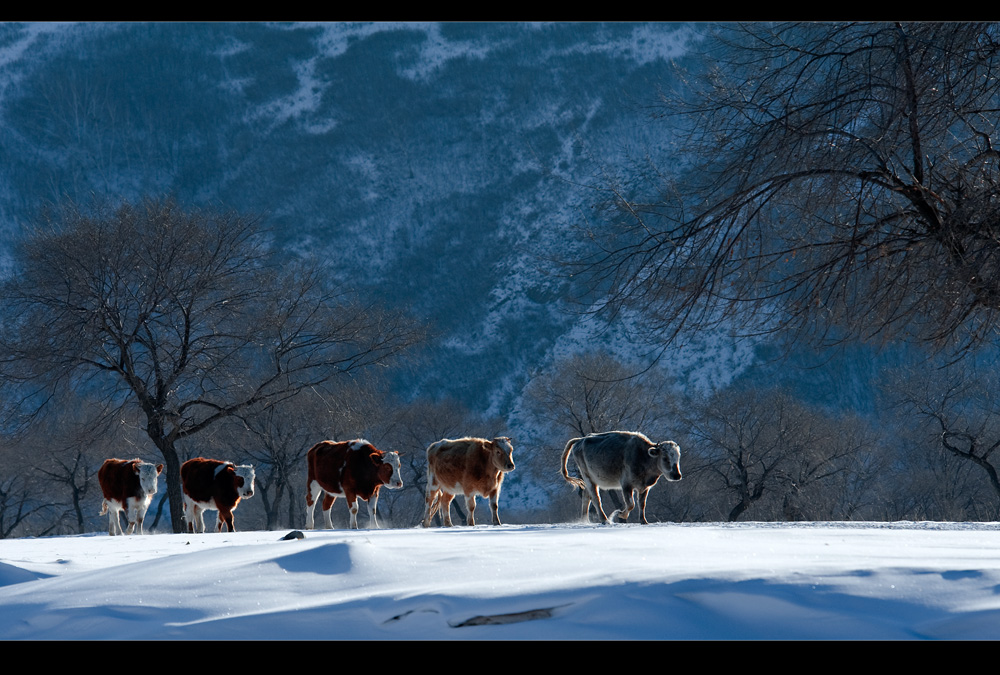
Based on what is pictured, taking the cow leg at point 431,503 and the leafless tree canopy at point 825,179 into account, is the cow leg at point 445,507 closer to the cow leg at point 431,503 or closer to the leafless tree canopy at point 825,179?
the cow leg at point 431,503

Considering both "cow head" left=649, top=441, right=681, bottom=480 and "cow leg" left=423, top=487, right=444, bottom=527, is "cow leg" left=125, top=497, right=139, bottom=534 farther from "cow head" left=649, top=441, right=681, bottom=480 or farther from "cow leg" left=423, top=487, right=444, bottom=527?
"cow head" left=649, top=441, right=681, bottom=480

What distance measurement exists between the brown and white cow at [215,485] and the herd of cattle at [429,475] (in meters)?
0.02

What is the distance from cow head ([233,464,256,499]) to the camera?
62.2 feet

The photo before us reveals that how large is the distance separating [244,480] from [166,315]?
7.99m

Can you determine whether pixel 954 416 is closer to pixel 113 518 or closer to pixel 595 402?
pixel 595 402

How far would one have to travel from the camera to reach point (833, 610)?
12.3 ft

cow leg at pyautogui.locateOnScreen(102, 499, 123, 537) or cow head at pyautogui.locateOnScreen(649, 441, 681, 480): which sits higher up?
cow head at pyautogui.locateOnScreen(649, 441, 681, 480)

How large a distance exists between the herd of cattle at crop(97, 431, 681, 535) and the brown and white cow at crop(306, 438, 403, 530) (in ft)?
0.07

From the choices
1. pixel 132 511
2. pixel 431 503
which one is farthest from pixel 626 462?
pixel 132 511

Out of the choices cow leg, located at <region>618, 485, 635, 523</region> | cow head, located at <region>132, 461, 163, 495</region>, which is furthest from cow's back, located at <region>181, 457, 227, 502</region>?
cow leg, located at <region>618, 485, 635, 523</region>

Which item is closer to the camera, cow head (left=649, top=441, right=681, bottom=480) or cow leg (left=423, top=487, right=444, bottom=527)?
cow head (left=649, top=441, right=681, bottom=480)

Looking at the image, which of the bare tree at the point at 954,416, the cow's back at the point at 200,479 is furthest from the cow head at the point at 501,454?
the bare tree at the point at 954,416

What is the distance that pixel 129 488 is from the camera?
19.8m

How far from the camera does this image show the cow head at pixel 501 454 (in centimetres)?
1711
